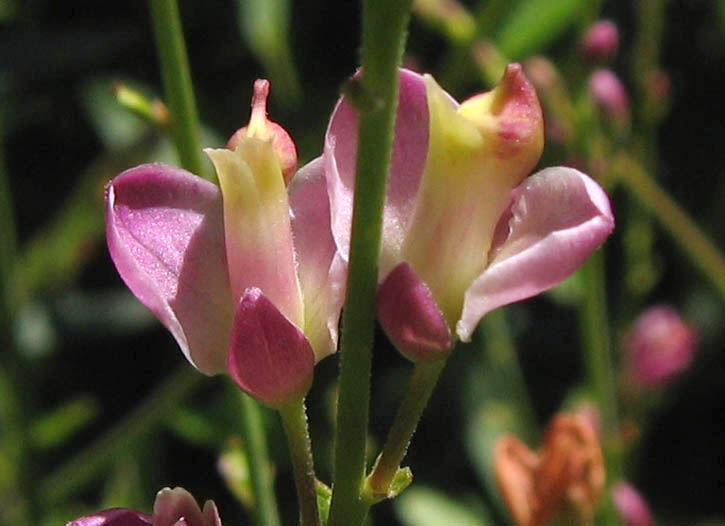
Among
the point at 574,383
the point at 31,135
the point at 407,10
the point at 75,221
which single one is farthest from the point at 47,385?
the point at 407,10

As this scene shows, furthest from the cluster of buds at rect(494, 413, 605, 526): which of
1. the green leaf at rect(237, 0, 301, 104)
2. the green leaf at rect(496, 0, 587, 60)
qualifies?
the green leaf at rect(237, 0, 301, 104)

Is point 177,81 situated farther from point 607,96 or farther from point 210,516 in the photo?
point 607,96

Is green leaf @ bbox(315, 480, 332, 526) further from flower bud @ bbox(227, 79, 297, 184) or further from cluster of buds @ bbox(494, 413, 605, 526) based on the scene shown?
cluster of buds @ bbox(494, 413, 605, 526)

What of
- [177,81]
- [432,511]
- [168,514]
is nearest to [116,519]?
[168,514]

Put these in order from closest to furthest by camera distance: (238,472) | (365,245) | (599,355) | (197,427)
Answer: (365,245)
(238,472)
(599,355)
(197,427)

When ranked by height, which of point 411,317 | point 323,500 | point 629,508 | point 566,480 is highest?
point 411,317

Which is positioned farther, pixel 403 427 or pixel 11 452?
pixel 11 452

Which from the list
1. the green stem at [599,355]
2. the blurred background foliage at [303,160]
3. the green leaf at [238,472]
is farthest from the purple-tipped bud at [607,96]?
the green leaf at [238,472]

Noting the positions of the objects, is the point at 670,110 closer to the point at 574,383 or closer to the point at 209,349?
the point at 574,383
